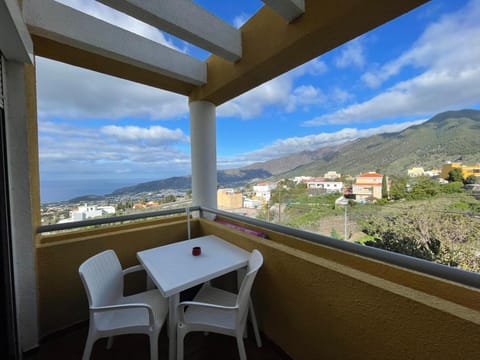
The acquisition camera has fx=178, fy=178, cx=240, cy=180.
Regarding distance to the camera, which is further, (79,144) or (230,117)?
(230,117)

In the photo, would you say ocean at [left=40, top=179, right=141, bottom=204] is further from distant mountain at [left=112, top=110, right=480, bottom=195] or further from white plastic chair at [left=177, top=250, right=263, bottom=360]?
white plastic chair at [left=177, top=250, right=263, bottom=360]

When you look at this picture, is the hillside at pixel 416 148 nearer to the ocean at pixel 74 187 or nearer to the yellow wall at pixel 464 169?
the yellow wall at pixel 464 169

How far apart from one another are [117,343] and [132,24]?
2776mm

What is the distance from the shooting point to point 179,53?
197cm

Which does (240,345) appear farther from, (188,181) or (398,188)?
(188,181)

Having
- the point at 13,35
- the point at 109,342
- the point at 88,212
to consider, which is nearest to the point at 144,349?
the point at 109,342

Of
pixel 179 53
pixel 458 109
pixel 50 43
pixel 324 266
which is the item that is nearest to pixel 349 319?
pixel 324 266

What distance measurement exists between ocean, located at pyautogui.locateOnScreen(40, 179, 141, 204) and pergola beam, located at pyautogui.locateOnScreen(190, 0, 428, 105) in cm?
167

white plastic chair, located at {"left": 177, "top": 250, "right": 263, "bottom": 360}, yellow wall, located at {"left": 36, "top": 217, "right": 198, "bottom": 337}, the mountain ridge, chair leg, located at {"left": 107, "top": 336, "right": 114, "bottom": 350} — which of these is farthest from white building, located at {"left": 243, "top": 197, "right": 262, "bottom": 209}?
chair leg, located at {"left": 107, "top": 336, "right": 114, "bottom": 350}

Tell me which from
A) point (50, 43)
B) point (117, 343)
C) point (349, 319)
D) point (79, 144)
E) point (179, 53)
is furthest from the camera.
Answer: point (79, 144)

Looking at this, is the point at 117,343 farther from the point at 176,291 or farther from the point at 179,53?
the point at 179,53

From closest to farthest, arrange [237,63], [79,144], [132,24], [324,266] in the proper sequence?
[324,266]
[132,24]
[237,63]
[79,144]

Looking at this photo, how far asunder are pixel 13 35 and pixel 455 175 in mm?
2698

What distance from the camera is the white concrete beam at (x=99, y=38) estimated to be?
1349 millimetres
